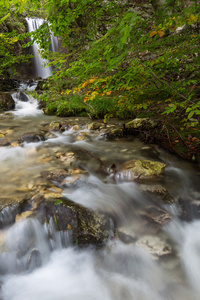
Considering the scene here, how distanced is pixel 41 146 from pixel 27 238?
111 inches

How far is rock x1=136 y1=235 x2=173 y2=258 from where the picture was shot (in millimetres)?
2023

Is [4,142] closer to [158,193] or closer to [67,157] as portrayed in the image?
[67,157]

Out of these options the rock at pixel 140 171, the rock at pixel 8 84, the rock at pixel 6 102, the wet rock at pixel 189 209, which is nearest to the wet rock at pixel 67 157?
the rock at pixel 140 171

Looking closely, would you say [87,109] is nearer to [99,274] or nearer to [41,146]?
[41,146]

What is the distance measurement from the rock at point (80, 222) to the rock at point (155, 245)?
43 cm

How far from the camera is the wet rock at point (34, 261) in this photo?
6.24 feet

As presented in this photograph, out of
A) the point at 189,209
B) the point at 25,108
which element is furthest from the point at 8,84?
the point at 189,209

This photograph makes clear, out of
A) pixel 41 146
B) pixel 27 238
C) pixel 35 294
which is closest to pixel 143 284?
pixel 35 294

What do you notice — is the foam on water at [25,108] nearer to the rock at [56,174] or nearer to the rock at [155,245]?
the rock at [56,174]

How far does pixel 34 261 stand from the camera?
1931 millimetres

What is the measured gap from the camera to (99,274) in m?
1.92

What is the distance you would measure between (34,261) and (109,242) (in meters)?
0.84

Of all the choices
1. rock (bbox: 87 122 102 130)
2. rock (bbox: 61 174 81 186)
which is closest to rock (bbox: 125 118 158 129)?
rock (bbox: 87 122 102 130)

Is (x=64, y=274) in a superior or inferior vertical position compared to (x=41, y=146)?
inferior
